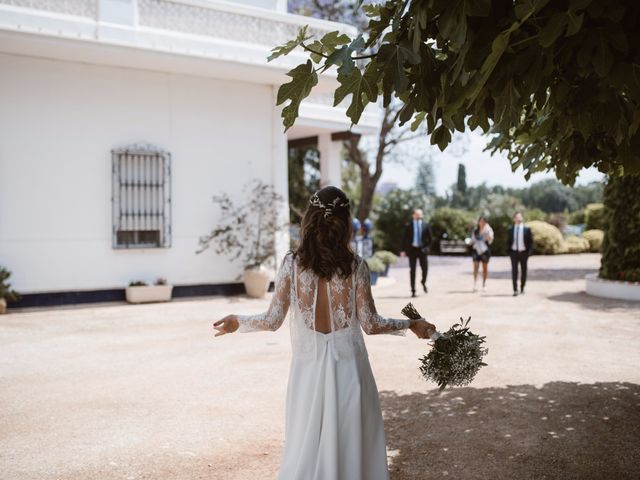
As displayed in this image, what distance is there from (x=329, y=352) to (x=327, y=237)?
0.62 meters

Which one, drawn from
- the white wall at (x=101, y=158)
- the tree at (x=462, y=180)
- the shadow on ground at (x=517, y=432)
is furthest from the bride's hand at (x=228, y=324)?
the tree at (x=462, y=180)

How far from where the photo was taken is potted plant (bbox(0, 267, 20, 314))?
10531 millimetres

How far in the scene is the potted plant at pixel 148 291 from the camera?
11.8m

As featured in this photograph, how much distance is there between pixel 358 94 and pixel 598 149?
234 cm

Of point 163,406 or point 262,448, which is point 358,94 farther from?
point 163,406

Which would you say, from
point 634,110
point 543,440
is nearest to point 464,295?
point 543,440

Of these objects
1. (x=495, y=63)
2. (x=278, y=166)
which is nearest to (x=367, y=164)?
(x=278, y=166)

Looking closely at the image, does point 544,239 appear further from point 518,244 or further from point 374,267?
point 518,244

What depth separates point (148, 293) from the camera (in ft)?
39.2

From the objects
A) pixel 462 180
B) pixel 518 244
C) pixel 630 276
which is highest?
pixel 462 180

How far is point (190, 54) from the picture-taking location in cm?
1156

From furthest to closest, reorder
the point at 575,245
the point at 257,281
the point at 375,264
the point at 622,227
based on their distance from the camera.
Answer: the point at 575,245 → the point at 375,264 → the point at 622,227 → the point at 257,281

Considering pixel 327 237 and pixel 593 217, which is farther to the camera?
pixel 593 217

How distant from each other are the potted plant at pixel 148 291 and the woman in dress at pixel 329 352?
9.06m
